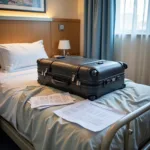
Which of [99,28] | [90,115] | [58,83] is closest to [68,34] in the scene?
[99,28]

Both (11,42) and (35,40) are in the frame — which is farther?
(35,40)

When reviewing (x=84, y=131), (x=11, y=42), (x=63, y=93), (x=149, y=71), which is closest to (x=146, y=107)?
(x=84, y=131)

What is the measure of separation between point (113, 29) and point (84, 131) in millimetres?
2145

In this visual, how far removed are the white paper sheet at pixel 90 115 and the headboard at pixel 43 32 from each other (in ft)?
5.98

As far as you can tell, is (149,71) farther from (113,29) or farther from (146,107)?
(146,107)

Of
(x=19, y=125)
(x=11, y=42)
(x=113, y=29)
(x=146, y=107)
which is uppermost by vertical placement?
(x=113, y=29)

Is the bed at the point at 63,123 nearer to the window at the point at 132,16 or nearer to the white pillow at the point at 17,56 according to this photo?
the white pillow at the point at 17,56

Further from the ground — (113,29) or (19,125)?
(113,29)

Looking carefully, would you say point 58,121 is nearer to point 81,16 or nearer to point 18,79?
point 18,79

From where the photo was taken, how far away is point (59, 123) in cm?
103

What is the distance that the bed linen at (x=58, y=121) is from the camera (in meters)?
0.94

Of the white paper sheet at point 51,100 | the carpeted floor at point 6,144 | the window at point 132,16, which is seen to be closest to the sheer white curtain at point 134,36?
the window at point 132,16

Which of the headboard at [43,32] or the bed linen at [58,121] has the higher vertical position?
the headboard at [43,32]

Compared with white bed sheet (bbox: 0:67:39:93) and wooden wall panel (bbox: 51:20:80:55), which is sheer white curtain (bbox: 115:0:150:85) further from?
white bed sheet (bbox: 0:67:39:93)
